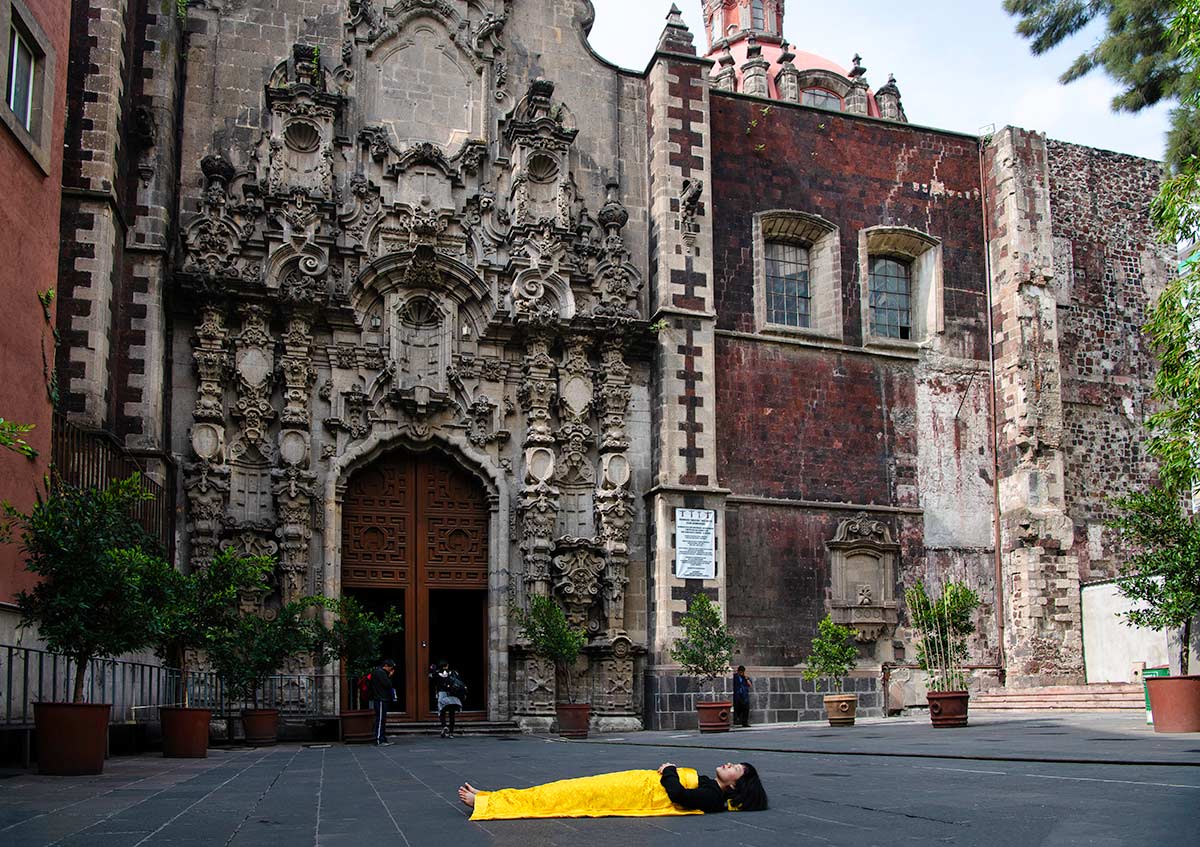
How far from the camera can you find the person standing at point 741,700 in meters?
23.4

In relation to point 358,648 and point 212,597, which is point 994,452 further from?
point 212,597

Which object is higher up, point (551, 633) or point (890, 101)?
point (890, 101)

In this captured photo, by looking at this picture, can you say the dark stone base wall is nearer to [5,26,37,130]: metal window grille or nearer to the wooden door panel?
the wooden door panel

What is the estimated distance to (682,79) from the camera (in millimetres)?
25516

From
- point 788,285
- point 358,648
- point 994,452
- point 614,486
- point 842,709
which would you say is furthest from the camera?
point 994,452

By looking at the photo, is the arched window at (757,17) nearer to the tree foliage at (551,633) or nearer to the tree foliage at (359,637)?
the tree foliage at (551,633)

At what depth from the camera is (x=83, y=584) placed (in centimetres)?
1212

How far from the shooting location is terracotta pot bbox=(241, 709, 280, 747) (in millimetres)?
18578

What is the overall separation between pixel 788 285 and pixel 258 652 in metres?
14.1

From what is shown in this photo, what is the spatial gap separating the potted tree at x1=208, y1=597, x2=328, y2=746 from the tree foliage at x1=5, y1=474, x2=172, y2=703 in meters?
4.70

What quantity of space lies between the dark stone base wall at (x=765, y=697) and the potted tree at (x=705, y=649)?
46cm

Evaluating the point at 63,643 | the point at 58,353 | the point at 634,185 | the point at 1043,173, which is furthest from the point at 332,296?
the point at 1043,173

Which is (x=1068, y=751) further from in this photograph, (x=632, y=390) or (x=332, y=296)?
(x=332, y=296)

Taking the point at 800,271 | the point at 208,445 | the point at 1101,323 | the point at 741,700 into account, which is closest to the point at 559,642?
the point at 741,700
